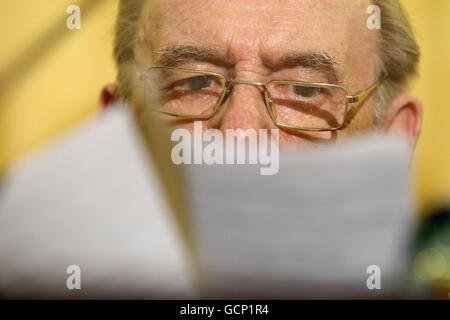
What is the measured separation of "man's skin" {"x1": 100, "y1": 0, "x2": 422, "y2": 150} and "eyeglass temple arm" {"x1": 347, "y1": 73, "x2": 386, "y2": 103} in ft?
0.03

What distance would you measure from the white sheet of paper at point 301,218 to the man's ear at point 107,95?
1.41 ft

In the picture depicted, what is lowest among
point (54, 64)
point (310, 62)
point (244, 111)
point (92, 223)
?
point (92, 223)

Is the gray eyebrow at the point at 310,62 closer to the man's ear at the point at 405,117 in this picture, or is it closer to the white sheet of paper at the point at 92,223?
the man's ear at the point at 405,117

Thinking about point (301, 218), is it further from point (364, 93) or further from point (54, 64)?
point (54, 64)

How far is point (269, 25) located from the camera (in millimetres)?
758

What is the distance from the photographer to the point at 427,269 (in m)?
0.92

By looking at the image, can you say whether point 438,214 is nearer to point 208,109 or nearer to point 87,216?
point 208,109

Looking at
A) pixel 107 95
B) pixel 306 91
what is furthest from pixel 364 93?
pixel 107 95

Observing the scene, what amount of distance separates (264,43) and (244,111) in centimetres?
13

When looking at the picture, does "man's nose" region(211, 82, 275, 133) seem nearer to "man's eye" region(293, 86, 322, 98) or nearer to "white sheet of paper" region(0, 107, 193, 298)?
"man's eye" region(293, 86, 322, 98)

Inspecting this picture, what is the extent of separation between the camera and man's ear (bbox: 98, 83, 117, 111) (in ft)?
3.05

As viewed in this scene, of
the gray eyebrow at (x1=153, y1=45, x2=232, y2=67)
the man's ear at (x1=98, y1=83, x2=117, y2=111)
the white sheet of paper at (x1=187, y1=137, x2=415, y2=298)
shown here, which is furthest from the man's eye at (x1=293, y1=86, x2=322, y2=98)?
the man's ear at (x1=98, y1=83, x2=117, y2=111)
